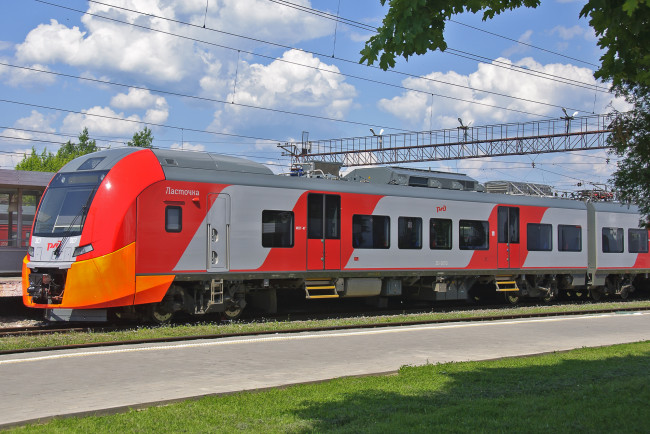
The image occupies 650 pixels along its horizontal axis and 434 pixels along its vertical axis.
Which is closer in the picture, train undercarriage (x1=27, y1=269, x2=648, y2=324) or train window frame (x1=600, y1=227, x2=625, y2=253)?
train undercarriage (x1=27, y1=269, x2=648, y2=324)

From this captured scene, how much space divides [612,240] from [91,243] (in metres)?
19.2

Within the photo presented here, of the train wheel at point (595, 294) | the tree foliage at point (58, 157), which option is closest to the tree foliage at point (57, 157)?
the tree foliage at point (58, 157)

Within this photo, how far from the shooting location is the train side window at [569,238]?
76.5ft

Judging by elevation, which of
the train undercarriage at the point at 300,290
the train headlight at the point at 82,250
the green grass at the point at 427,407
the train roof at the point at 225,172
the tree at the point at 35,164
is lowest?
the green grass at the point at 427,407

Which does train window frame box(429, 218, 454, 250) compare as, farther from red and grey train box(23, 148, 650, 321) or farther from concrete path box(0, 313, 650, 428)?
concrete path box(0, 313, 650, 428)

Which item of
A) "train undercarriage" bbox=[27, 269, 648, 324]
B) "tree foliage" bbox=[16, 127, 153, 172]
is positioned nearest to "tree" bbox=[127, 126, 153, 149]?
"tree foliage" bbox=[16, 127, 153, 172]

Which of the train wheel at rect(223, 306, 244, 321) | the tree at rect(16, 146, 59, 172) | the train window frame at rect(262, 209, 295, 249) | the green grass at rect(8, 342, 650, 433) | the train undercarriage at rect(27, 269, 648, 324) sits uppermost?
the tree at rect(16, 146, 59, 172)

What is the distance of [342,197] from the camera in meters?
17.5

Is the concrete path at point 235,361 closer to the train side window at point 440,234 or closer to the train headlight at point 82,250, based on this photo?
the train headlight at point 82,250

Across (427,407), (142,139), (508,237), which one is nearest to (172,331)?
(427,407)

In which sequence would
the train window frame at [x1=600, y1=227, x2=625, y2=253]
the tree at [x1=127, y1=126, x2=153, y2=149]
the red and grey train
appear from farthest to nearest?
the tree at [x1=127, y1=126, x2=153, y2=149] < the train window frame at [x1=600, y1=227, x2=625, y2=253] < the red and grey train

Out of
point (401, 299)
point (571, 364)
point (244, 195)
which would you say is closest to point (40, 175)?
point (244, 195)

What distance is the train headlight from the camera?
44.3ft

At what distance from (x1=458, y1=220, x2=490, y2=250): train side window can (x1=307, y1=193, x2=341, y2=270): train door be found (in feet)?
15.4
